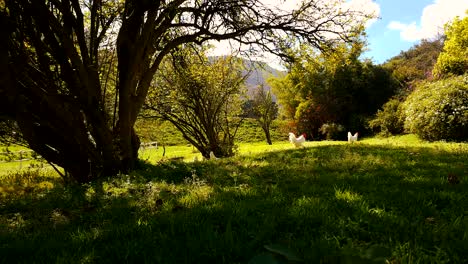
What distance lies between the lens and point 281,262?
1.31 m

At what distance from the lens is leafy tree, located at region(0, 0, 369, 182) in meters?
7.55

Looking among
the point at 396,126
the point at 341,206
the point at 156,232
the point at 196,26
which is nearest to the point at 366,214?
the point at 341,206

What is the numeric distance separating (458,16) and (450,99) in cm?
1891

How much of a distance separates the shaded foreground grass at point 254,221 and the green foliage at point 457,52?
31.3 m

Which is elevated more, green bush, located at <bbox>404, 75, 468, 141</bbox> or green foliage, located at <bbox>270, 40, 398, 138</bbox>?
green foliage, located at <bbox>270, 40, 398, 138</bbox>

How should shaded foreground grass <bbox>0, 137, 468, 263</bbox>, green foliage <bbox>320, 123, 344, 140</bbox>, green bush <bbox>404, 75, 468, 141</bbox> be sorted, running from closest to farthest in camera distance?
shaded foreground grass <bbox>0, 137, 468, 263</bbox> < green bush <bbox>404, 75, 468, 141</bbox> < green foliage <bbox>320, 123, 344, 140</bbox>

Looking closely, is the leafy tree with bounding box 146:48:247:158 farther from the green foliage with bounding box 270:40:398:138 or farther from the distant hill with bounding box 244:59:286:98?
the green foliage with bounding box 270:40:398:138

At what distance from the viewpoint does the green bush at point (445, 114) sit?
62.3 ft

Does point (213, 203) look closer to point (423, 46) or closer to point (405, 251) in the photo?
point (405, 251)

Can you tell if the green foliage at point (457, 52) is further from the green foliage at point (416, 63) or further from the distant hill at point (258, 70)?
the distant hill at point (258, 70)

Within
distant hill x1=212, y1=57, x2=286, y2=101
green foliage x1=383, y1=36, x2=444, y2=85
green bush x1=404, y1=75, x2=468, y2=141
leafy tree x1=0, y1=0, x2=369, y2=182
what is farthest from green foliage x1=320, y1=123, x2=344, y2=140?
leafy tree x1=0, y1=0, x2=369, y2=182

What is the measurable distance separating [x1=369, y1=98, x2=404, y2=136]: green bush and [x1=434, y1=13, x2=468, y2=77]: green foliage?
547 cm

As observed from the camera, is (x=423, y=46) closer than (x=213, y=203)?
No

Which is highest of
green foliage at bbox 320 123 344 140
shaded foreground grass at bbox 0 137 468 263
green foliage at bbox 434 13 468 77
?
green foliage at bbox 434 13 468 77
